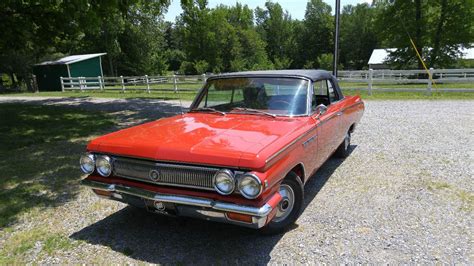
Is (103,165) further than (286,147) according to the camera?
Yes

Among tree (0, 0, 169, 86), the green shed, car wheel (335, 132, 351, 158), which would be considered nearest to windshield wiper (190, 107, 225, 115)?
car wheel (335, 132, 351, 158)

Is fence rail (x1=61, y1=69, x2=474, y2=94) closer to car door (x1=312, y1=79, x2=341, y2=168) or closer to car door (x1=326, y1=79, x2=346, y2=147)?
car door (x1=326, y1=79, x2=346, y2=147)

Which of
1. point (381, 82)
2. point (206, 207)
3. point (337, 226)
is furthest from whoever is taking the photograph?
point (381, 82)

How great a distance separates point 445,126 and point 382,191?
4980 mm

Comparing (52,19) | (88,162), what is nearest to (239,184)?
(88,162)

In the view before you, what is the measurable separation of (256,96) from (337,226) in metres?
1.89

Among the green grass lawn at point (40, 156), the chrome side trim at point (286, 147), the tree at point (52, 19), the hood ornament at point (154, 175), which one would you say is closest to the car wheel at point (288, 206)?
the chrome side trim at point (286, 147)

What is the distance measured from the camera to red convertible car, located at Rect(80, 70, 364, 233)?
306cm

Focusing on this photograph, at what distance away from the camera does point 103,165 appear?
3670mm

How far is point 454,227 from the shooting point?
148 inches

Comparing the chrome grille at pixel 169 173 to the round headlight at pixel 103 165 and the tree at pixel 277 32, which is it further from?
the tree at pixel 277 32

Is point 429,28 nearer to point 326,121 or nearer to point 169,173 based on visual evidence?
point 326,121

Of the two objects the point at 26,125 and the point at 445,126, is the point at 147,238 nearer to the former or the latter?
the point at 445,126

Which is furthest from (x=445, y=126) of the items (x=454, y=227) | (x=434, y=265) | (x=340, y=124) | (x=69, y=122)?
(x=69, y=122)
